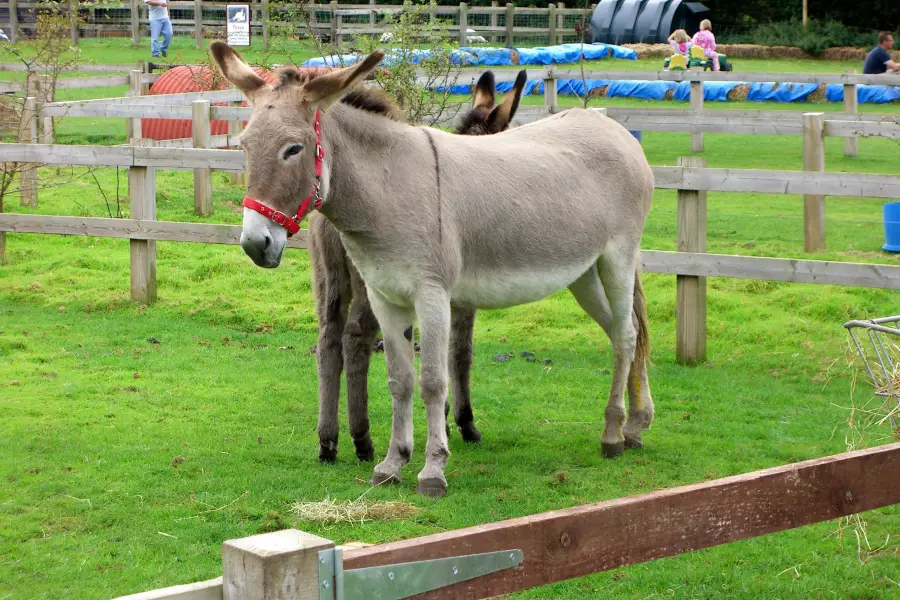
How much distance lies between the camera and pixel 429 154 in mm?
5391

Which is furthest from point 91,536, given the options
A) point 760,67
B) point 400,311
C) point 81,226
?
point 760,67

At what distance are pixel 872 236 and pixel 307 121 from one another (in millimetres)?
8975

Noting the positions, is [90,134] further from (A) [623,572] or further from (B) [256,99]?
(A) [623,572]

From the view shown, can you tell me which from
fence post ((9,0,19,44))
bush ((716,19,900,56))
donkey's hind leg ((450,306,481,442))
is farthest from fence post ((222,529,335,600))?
bush ((716,19,900,56))

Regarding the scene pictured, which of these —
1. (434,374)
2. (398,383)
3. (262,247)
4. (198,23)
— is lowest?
(398,383)

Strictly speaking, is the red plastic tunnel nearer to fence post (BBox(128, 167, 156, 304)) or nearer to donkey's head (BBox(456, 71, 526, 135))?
fence post (BBox(128, 167, 156, 304))

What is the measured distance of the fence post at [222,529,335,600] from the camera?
73.7 inches

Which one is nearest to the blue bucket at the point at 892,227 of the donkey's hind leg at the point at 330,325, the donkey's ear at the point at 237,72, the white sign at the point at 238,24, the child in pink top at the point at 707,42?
the donkey's hind leg at the point at 330,325

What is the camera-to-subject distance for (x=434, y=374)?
528 cm

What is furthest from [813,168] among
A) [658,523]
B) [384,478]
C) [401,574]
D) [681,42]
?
[681,42]

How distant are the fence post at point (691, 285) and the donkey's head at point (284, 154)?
4.11m

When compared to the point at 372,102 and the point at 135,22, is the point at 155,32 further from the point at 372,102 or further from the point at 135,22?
the point at 372,102

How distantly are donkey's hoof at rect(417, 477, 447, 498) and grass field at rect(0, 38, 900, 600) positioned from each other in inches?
2.2

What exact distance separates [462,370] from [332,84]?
247 centimetres
